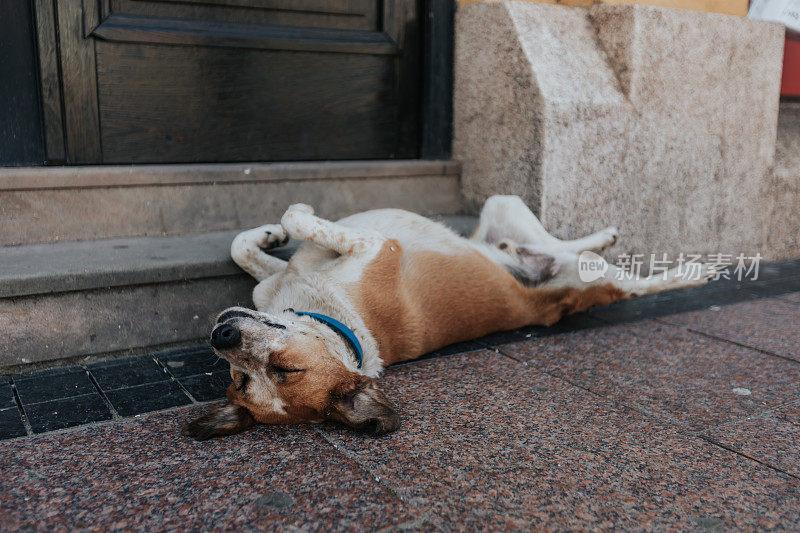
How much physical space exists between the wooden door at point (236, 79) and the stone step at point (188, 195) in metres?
0.19

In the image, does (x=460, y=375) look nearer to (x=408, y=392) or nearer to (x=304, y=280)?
(x=408, y=392)

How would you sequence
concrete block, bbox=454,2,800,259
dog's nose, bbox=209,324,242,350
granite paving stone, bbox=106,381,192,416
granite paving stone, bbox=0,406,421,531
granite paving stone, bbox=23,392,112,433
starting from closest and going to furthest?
1. granite paving stone, bbox=0,406,421,531
2. dog's nose, bbox=209,324,242,350
3. granite paving stone, bbox=23,392,112,433
4. granite paving stone, bbox=106,381,192,416
5. concrete block, bbox=454,2,800,259

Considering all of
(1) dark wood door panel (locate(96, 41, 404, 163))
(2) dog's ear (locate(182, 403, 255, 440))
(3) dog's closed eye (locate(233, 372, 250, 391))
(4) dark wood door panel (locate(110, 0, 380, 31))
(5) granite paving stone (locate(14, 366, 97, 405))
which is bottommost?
(5) granite paving stone (locate(14, 366, 97, 405))

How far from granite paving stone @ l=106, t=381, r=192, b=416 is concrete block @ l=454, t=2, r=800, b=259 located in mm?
2223

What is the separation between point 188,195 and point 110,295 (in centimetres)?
80

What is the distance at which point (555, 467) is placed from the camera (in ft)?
7.16

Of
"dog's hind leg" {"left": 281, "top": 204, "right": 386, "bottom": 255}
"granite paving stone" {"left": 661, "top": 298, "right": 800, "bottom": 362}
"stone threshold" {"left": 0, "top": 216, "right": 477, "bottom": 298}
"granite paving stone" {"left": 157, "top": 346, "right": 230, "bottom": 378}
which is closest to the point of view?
"stone threshold" {"left": 0, "top": 216, "right": 477, "bottom": 298}

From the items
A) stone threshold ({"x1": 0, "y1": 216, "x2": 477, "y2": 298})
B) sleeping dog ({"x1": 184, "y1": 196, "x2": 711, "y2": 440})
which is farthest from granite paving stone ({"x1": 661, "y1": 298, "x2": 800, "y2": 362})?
stone threshold ({"x1": 0, "y1": 216, "x2": 477, "y2": 298})

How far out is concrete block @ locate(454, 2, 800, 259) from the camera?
156 inches

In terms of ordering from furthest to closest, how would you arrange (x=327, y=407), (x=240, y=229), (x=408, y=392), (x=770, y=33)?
(x=770, y=33)
(x=240, y=229)
(x=408, y=392)
(x=327, y=407)

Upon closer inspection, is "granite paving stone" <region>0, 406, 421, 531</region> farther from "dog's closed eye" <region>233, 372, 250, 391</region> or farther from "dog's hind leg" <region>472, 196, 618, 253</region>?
"dog's hind leg" <region>472, 196, 618, 253</region>

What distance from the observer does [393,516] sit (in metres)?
1.89

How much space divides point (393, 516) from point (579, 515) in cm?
52

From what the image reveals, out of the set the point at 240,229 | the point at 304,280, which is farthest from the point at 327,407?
the point at 240,229
